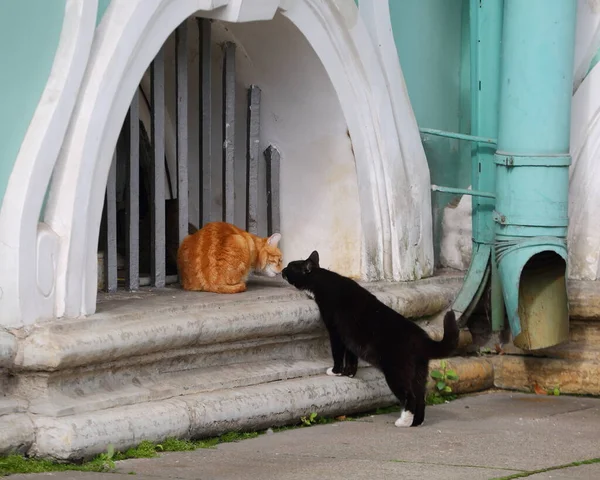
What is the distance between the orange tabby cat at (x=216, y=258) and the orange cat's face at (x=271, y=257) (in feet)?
0.22

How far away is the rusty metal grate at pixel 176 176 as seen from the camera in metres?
6.49

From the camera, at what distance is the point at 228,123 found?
23.3 feet

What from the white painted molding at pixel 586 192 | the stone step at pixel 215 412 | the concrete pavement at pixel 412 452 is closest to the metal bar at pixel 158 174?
the stone step at pixel 215 412

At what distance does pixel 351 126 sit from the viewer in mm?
6957

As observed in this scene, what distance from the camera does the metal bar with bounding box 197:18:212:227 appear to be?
6898mm

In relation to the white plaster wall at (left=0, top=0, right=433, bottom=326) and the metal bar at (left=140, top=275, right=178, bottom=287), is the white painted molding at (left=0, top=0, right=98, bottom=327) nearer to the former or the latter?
the white plaster wall at (left=0, top=0, right=433, bottom=326)

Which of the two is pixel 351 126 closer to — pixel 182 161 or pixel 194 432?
pixel 182 161

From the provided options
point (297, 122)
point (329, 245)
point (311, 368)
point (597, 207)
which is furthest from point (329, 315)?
point (597, 207)

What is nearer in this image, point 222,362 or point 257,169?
point 222,362

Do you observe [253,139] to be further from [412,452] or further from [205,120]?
[412,452]

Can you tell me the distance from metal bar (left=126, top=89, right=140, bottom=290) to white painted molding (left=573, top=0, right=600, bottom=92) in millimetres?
2829

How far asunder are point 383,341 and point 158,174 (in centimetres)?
158

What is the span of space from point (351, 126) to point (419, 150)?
0.53 meters

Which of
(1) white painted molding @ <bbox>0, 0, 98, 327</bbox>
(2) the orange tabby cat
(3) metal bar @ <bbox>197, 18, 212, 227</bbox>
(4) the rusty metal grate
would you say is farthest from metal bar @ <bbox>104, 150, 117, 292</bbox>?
(1) white painted molding @ <bbox>0, 0, 98, 327</bbox>
